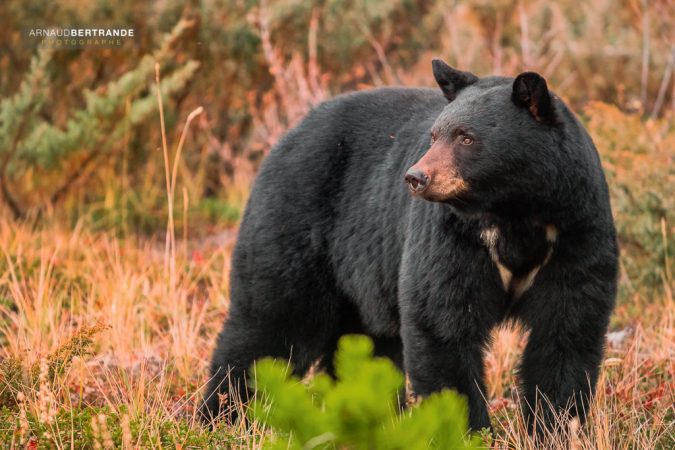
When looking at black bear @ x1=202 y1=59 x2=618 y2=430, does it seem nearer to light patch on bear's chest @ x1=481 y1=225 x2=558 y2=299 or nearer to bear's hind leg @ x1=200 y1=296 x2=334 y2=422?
light patch on bear's chest @ x1=481 y1=225 x2=558 y2=299

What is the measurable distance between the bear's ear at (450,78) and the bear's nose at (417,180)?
59cm

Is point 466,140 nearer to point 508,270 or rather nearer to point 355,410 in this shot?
point 508,270

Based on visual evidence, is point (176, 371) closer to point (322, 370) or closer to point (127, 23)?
point (322, 370)

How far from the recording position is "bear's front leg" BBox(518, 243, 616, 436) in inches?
153

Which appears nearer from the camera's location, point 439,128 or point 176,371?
point 439,128

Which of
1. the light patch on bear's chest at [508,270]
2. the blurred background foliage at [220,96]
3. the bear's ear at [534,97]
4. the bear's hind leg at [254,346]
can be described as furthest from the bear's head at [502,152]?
the blurred background foliage at [220,96]

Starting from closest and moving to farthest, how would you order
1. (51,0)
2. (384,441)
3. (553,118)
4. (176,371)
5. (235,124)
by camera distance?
(384,441) → (553,118) → (176,371) → (51,0) → (235,124)

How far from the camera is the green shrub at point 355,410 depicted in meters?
1.94

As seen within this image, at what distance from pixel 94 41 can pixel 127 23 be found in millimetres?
483

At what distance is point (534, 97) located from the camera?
373 cm

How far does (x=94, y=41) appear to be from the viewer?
355 inches

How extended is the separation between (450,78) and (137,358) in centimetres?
250

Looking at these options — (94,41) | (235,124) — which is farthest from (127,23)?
(235,124)

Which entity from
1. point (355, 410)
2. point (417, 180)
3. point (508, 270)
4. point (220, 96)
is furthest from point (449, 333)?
point (220, 96)
